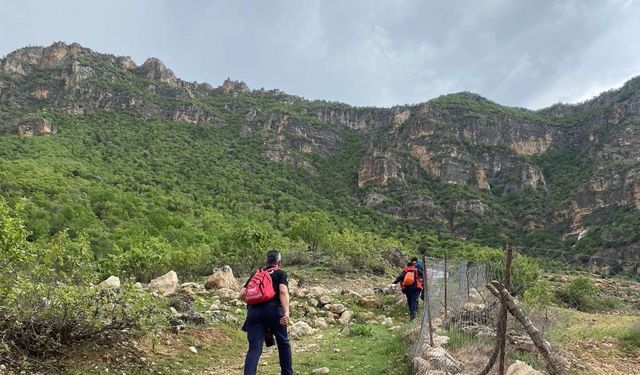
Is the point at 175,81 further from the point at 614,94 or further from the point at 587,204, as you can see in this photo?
the point at 614,94

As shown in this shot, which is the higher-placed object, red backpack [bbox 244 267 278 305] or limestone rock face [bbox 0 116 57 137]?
limestone rock face [bbox 0 116 57 137]

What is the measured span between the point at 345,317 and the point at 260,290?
7468 mm

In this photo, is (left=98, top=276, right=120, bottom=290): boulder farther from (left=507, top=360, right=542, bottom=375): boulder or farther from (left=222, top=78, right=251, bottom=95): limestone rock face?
(left=222, top=78, right=251, bottom=95): limestone rock face

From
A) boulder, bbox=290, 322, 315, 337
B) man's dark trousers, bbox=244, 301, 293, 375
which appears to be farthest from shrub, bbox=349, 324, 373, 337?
man's dark trousers, bbox=244, 301, 293, 375

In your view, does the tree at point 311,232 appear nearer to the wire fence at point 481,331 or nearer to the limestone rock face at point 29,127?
the wire fence at point 481,331

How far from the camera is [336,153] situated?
134 meters

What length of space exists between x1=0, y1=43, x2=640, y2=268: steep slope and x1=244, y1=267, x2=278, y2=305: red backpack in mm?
47166

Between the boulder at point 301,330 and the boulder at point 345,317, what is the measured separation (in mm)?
1659

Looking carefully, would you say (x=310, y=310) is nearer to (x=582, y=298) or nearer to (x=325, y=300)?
(x=325, y=300)

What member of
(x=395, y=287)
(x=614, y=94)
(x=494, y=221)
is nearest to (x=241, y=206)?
(x=395, y=287)

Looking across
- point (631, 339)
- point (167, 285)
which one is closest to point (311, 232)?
point (167, 285)

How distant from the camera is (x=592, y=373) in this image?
6219 millimetres

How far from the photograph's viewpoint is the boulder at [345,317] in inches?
470

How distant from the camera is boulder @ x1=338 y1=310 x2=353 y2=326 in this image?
11.9 meters
